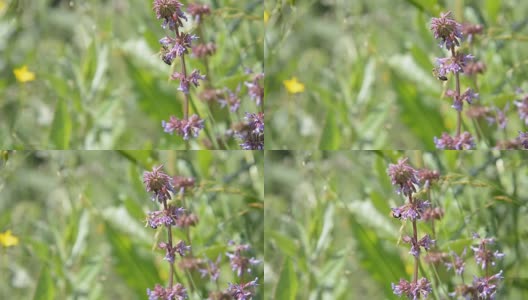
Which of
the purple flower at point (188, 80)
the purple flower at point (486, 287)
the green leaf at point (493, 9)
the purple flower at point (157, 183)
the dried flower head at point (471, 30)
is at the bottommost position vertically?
the purple flower at point (486, 287)

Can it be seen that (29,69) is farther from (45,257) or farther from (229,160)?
(229,160)

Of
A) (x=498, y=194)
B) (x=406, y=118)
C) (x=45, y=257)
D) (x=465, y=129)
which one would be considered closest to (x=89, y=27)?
(x=45, y=257)

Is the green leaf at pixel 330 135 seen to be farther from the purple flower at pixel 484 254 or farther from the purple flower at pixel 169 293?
the purple flower at pixel 169 293

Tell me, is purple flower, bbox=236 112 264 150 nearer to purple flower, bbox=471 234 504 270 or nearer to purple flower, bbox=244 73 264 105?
purple flower, bbox=244 73 264 105

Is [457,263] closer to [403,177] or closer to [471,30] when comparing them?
[403,177]

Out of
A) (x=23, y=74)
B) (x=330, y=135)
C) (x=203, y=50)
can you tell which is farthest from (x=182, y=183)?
(x=23, y=74)

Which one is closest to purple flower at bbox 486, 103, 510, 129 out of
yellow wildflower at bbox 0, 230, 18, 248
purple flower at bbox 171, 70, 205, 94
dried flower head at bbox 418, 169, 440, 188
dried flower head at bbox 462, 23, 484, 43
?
dried flower head at bbox 462, 23, 484, 43

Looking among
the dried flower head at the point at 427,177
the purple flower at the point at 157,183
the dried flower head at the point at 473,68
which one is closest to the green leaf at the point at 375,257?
the dried flower head at the point at 427,177
